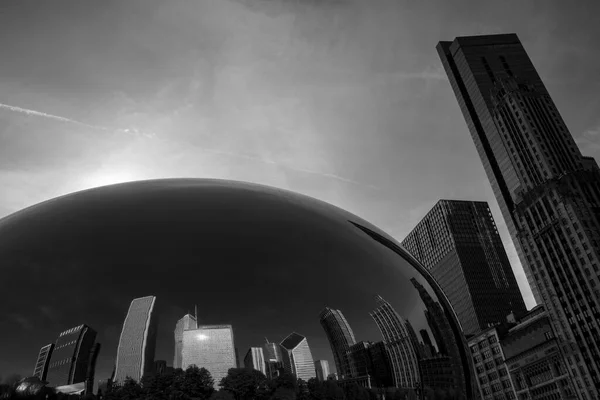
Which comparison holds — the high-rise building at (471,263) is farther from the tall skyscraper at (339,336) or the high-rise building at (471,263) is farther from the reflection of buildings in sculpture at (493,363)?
the tall skyscraper at (339,336)

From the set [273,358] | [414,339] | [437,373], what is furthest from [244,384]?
[437,373]

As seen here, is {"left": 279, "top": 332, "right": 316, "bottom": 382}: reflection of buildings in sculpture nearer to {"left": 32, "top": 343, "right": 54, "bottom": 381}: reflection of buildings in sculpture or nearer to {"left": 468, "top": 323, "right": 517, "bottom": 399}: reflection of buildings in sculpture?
{"left": 32, "top": 343, "right": 54, "bottom": 381}: reflection of buildings in sculpture

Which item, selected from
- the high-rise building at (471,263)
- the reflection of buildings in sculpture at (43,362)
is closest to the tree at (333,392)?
the reflection of buildings in sculpture at (43,362)

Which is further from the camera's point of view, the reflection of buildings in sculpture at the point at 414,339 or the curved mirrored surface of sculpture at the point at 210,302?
the reflection of buildings in sculpture at the point at 414,339

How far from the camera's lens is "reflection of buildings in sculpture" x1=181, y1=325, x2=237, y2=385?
2.72 metres

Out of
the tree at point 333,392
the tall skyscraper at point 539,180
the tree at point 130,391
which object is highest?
the tall skyscraper at point 539,180

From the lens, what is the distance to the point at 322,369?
9.49ft

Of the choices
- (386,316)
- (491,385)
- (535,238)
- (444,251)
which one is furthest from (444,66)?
(386,316)

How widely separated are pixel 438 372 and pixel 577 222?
10981cm

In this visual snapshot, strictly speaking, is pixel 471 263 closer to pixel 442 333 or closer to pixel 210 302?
pixel 442 333

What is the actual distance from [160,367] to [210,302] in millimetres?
447

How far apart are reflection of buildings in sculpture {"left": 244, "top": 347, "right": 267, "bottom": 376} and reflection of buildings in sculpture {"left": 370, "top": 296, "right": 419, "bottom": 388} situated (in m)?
0.82

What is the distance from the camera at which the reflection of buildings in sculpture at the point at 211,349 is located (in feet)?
8.93

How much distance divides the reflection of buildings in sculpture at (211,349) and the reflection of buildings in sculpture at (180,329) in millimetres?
23
